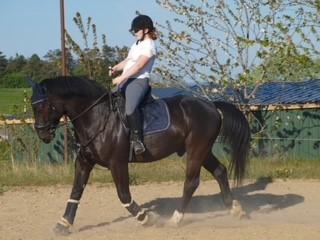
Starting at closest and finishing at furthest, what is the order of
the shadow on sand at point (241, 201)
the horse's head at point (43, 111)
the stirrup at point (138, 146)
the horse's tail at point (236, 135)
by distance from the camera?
1. the horse's head at point (43, 111)
2. the stirrup at point (138, 146)
3. the horse's tail at point (236, 135)
4. the shadow on sand at point (241, 201)

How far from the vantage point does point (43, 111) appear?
7.24m

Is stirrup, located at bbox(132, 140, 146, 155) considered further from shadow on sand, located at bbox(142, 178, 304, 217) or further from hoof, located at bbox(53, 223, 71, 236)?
shadow on sand, located at bbox(142, 178, 304, 217)

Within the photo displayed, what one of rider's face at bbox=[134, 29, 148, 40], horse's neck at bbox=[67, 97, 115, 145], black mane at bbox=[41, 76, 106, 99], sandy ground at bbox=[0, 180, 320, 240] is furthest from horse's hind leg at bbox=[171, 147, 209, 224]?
rider's face at bbox=[134, 29, 148, 40]

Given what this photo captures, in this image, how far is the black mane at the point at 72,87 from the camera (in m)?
7.30

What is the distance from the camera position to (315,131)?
18547 millimetres

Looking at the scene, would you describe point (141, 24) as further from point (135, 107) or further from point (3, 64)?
point (3, 64)

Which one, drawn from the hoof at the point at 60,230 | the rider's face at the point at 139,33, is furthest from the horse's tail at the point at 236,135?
the hoof at the point at 60,230

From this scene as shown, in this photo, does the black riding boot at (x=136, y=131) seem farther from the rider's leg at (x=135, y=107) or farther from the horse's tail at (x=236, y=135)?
the horse's tail at (x=236, y=135)

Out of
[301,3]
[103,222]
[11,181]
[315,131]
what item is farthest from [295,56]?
[103,222]

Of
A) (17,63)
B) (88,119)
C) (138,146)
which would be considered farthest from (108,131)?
(17,63)

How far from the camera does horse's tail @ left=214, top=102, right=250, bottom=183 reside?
328 inches

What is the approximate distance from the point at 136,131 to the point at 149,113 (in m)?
0.34

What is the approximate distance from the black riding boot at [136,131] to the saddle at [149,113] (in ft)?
0.27

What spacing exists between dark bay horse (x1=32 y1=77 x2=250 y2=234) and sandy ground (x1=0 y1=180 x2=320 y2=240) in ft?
1.50
